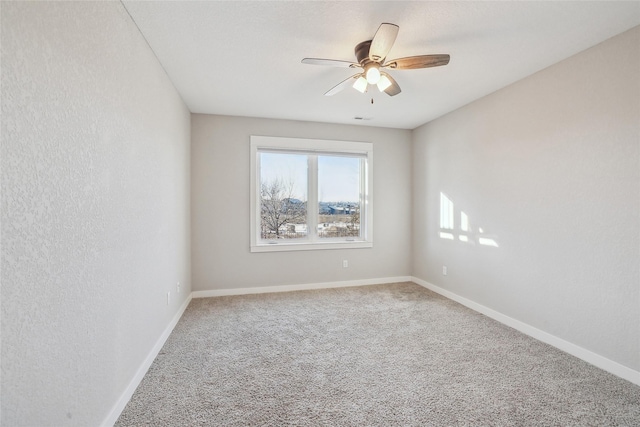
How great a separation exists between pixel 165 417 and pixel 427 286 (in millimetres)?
3685

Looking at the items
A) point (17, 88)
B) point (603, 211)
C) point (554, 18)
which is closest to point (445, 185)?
point (603, 211)

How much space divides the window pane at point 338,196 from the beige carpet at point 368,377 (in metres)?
1.62

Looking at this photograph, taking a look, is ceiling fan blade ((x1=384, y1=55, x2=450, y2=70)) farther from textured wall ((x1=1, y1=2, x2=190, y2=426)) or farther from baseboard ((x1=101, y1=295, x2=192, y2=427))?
baseboard ((x1=101, y1=295, x2=192, y2=427))

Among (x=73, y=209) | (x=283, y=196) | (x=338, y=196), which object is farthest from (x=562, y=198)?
(x=73, y=209)

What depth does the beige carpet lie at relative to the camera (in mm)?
1738

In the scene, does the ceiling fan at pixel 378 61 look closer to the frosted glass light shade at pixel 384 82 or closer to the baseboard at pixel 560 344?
the frosted glass light shade at pixel 384 82

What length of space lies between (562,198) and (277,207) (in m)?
3.29

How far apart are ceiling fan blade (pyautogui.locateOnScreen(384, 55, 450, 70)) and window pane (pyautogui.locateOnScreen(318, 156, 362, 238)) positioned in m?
2.41

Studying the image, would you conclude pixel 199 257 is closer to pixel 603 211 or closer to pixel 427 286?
pixel 427 286

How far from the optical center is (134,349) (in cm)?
198

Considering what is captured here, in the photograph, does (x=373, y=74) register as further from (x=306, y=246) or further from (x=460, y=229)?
(x=306, y=246)

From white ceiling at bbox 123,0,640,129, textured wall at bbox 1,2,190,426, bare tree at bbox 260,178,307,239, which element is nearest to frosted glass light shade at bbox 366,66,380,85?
white ceiling at bbox 123,0,640,129

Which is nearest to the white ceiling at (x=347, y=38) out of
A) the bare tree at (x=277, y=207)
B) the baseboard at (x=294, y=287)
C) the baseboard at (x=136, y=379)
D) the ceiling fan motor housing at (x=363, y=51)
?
the ceiling fan motor housing at (x=363, y=51)

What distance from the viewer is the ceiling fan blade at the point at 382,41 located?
5.72 feet
